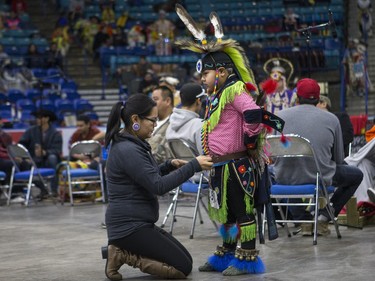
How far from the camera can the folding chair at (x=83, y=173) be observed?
36.7ft

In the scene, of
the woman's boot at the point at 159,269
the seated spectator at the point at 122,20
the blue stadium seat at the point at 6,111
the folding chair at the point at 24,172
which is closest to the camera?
the woman's boot at the point at 159,269

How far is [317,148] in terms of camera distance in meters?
7.17

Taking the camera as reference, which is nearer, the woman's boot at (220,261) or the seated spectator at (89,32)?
the woman's boot at (220,261)

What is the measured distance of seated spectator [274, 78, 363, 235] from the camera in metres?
7.19

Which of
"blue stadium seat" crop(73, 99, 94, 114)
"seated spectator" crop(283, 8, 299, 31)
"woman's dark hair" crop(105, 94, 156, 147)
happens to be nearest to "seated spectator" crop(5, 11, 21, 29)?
"blue stadium seat" crop(73, 99, 94, 114)

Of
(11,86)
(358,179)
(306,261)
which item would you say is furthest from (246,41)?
Result: (306,261)

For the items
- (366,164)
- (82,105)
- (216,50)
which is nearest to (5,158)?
(366,164)

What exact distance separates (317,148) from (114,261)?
2051 millimetres

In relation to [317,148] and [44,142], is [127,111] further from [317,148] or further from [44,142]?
[44,142]

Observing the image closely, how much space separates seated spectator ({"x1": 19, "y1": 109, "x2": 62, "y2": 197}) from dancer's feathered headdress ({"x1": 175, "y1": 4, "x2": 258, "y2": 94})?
6.43 meters

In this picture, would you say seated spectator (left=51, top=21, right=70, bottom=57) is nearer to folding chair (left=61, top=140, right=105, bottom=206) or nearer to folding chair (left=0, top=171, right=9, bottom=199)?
folding chair (left=0, top=171, right=9, bottom=199)

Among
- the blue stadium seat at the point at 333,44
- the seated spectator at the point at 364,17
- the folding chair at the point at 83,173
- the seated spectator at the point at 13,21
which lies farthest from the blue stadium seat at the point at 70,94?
the folding chair at the point at 83,173

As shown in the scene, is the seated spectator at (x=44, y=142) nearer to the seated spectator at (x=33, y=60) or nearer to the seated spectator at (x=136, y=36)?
the seated spectator at (x=33, y=60)

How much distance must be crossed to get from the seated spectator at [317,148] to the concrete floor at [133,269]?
41cm
